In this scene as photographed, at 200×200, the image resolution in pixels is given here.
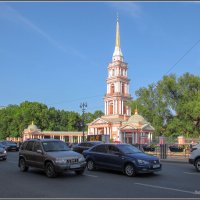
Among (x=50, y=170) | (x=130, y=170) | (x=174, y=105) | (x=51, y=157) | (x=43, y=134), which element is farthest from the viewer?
(x=43, y=134)

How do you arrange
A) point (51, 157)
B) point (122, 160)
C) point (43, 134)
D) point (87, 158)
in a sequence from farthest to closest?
point (43, 134)
point (87, 158)
point (122, 160)
point (51, 157)

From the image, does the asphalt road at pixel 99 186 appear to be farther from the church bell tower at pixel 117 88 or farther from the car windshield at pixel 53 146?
the church bell tower at pixel 117 88

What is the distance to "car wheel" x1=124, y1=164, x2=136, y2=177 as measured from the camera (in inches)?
643

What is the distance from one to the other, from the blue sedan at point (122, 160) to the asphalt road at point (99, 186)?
1.25 feet

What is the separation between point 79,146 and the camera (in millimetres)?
27750

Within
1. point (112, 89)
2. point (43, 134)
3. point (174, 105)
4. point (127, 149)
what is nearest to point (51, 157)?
point (127, 149)

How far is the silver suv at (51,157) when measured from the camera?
51.4ft

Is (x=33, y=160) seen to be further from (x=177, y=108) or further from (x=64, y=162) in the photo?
(x=177, y=108)

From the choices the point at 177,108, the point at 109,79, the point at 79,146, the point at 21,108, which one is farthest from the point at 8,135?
the point at 79,146

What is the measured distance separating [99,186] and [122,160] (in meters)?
3.83

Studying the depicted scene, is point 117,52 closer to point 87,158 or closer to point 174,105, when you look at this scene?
point 174,105

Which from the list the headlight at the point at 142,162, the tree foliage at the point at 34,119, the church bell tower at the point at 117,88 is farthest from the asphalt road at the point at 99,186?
the tree foliage at the point at 34,119

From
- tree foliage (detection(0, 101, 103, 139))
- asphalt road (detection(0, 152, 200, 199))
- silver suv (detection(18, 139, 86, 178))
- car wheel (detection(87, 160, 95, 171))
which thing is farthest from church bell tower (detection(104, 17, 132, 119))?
asphalt road (detection(0, 152, 200, 199))

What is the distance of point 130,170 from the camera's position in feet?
54.3
